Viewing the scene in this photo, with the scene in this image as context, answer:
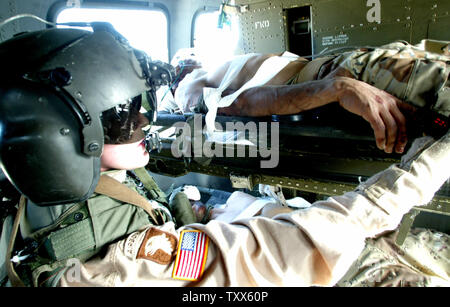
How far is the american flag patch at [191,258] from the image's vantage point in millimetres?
1019

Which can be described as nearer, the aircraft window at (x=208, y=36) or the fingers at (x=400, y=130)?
the fingers at (x=400, y=130)

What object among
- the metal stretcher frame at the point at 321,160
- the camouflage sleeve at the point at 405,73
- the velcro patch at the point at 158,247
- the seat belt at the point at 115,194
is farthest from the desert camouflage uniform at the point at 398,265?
the seat belt at the point at 115,194

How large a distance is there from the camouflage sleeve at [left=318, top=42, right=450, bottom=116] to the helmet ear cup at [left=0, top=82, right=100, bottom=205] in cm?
124

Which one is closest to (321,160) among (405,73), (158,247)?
(405,73)

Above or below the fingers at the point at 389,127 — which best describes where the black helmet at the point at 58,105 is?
above

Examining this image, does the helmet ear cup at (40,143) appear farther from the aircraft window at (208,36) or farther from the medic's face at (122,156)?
the aircraft window at (208,36)

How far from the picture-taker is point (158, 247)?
1.07m

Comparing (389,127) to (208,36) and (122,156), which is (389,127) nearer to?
(122,156)

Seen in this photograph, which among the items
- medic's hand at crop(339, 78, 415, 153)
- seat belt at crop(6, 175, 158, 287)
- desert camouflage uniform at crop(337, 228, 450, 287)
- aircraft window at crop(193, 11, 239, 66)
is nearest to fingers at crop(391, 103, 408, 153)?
medic's hand at crop(339, 78, 415, 153)

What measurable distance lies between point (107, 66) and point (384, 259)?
1759 mm

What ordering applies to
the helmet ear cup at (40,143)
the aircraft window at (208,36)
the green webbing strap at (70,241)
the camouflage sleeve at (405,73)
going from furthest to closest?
the aircraft window at (208,36), the camouflage sleeve at (405,73), the green webbing strap at (70,241), the helmet ear cup at (40,143)

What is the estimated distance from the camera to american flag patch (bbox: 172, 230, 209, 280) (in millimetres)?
1019

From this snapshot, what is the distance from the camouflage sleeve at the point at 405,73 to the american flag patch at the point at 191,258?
1027 mm

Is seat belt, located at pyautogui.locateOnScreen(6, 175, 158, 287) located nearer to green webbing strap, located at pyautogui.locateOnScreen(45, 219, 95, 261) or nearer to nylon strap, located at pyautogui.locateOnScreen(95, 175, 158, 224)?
nylon strap, located at pyautogui.locateOnScreen(95, 175, 158, 224)
